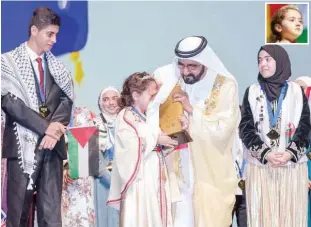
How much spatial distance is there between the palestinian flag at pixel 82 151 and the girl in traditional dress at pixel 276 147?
1.07 metres

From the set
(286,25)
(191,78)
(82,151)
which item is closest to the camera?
(191,78)

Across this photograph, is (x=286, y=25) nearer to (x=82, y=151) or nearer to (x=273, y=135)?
(x=273, y=135)

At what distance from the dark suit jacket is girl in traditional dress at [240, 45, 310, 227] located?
1223 millimetres

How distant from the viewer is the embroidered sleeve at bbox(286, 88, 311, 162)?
15.5ft

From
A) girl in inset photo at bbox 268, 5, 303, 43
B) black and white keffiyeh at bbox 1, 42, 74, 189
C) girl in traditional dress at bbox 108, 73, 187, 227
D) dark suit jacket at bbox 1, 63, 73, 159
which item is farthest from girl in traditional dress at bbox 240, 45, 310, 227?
black and white keffiyeh at bbox 1, 42, 74, 189

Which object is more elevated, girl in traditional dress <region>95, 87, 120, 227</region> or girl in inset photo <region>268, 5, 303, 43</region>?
girl in inset photo <region>268, 5, 303, 43</region>

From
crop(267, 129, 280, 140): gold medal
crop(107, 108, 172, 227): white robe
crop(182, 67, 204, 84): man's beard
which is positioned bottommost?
crop(107, 108, 172, 227): white robe

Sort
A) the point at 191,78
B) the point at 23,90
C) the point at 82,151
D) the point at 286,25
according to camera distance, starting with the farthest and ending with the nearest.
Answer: the point at 286,25, the point at 82,151, the point at 191,78, the point at 23,90

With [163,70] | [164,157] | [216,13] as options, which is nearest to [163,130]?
[164,157]

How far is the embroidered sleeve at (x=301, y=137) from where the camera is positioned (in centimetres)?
472

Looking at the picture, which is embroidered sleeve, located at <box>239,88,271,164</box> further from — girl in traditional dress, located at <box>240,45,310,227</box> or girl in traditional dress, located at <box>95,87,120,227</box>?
girl in traditional dress, located at <box>95,87,120,227</box>

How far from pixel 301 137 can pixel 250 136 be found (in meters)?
0.34

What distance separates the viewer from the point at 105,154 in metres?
5.29

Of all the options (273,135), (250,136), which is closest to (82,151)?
(250,136)
